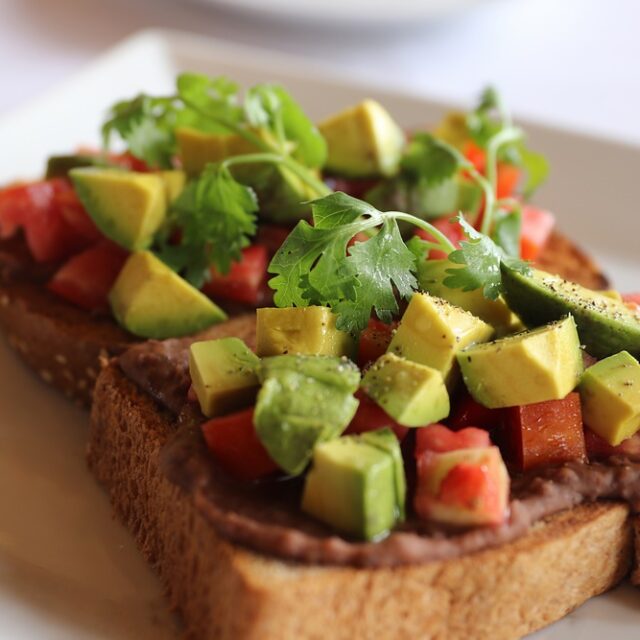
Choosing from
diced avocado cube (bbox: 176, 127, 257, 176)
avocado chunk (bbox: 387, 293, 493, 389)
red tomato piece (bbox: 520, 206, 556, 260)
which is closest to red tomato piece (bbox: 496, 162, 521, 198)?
red tomato piece (bbox: 520, 206, 556, 260)

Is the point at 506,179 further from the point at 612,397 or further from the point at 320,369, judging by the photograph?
the point at 320,369

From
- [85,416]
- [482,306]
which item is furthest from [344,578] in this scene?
[85,416]

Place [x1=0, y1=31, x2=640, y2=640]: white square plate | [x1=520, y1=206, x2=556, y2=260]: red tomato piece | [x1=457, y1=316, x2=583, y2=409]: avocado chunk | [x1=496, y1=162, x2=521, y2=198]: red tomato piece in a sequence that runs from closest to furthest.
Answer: [x1=457, y1=316, x2=583, y2=409]: avocado chunk, [x1=0, y1=31, x2=640, y2=640]: white square plate, [x1=520, y1=206, x2=556, y2=260]: red tomato piece, [x1=496, y1=162, x2=521, y2=198]: red tomato piece

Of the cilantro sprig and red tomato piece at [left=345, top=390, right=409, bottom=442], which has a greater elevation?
the cilantro sprig

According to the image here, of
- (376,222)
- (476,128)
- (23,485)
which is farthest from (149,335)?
(476,128)

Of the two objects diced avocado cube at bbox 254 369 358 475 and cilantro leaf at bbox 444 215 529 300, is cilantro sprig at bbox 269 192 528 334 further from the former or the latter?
diced avocado cube at bbox 254 369 358 475

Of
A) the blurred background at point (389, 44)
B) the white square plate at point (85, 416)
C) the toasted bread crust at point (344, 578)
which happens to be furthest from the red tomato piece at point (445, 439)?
the blurred background at point (389, 44)
